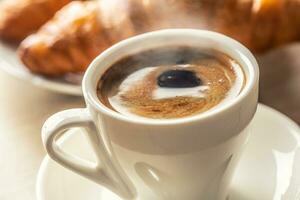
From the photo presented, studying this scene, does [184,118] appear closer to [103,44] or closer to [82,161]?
[82,161]

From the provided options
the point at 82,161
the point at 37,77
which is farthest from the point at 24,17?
the point at 82,161

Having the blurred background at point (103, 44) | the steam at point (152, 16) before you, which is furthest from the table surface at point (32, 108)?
the steam at point (152, 16)

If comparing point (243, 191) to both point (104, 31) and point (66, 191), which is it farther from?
point (104, 31)

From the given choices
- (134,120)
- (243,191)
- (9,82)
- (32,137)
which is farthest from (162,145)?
(9,82)

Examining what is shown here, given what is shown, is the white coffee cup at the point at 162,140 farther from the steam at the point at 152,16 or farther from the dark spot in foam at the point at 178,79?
the steam at the point at 152,16

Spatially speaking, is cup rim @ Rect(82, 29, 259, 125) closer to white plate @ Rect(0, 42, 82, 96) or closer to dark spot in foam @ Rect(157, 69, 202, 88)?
dark spot in foam @ Rect(157, 69, 202, 88)

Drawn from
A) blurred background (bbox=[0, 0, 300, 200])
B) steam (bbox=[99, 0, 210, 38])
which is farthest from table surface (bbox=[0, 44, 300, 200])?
steam (bbox=[99, 0, 210, 38])

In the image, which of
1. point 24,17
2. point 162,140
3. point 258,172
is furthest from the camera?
point 24,17
